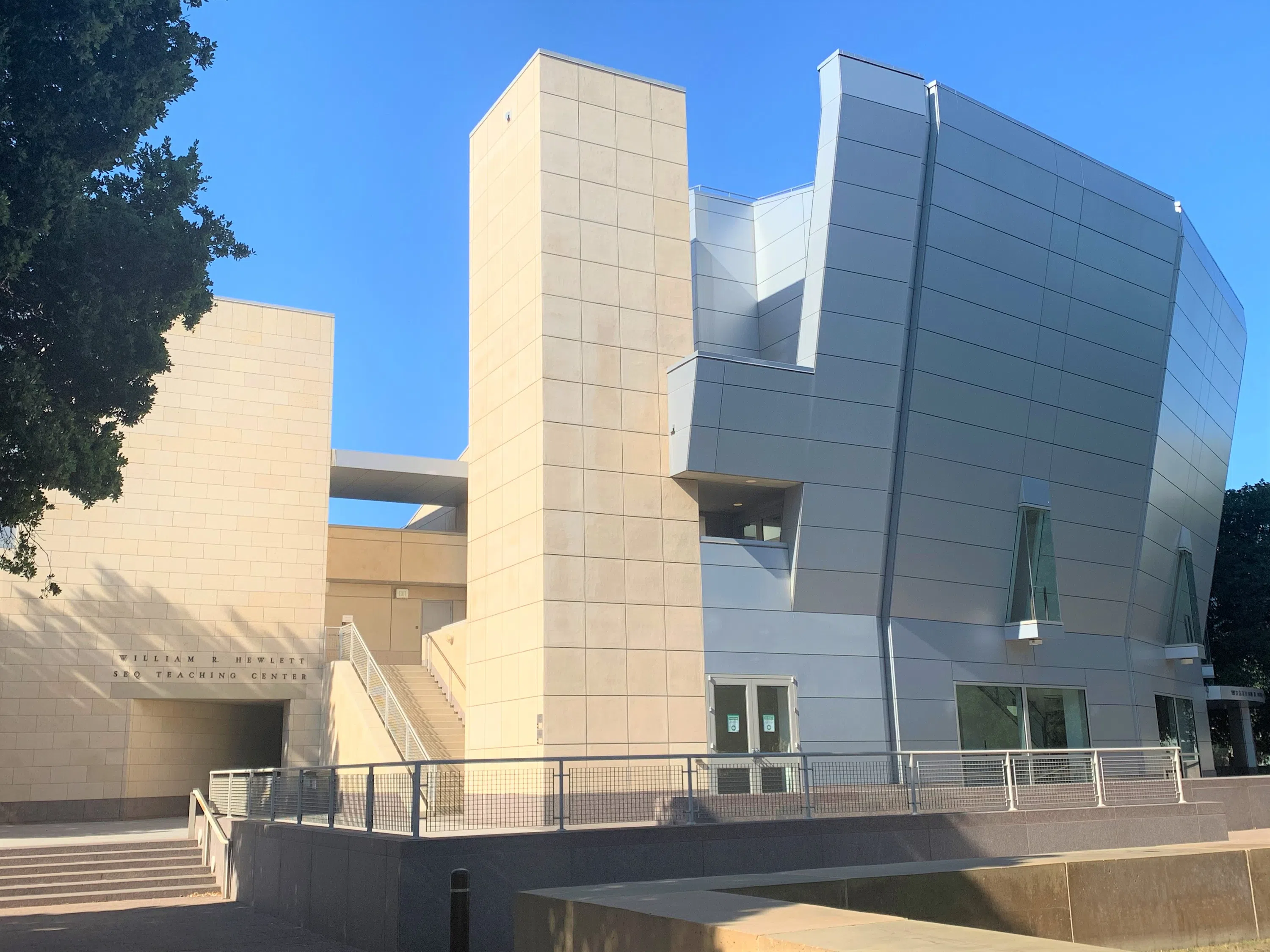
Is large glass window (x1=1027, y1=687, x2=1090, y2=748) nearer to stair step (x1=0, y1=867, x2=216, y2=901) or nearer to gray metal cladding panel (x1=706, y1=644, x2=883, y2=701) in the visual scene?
gray metal cladding panel (x1=706, y1=644, x2=883, y2=701)

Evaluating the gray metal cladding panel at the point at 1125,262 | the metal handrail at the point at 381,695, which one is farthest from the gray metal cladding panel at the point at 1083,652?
the metal handrail at the point at 381,695

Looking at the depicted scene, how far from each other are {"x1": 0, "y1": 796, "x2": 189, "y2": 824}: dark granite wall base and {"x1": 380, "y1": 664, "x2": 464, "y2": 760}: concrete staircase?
704cm

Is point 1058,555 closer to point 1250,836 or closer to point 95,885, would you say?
point 1250,836

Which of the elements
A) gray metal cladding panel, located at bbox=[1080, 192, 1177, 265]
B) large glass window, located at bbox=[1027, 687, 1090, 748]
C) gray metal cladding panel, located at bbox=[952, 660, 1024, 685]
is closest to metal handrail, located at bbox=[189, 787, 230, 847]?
gray metal cladding panel, located at bbox=[952, 660, 1024, 685]

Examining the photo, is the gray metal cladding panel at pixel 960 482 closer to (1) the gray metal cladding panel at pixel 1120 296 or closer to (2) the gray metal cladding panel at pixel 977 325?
(2) the gray metal cladding panel at pixel 977 325

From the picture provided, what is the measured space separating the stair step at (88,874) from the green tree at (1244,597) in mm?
35401

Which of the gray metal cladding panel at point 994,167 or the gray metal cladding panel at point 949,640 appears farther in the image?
the gray metal cladding panel at point 994,167

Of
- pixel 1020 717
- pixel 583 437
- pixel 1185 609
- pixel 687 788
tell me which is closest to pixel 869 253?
pixel 583 437

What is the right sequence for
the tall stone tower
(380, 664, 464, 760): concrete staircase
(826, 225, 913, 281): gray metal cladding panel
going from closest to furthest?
the tall stone tower, (826, 225, 913, 281): gray metal cladding panel, (380, 664, 464, 760): concrete staircase

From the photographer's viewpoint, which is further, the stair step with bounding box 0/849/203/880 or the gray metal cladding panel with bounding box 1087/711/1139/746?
the gray metal cladding panel with bounding box 1087/711/1139/746

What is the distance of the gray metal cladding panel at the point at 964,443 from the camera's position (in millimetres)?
22156

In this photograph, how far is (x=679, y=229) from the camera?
70.4ft

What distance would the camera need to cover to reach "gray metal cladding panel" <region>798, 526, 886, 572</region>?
2086 cm

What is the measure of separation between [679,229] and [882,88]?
4.82 meters
